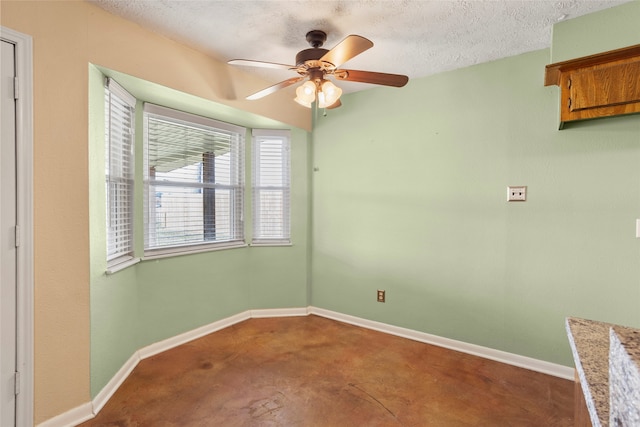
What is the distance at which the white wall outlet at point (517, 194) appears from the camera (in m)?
2.45

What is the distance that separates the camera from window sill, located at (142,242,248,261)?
268cm

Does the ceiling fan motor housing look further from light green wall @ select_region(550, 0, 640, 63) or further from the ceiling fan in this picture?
light green wall @ select_region(550, 0, 640, 63)

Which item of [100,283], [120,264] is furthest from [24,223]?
[120,264]

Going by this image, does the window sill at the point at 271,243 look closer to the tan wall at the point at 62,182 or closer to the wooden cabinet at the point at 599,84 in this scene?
the tan wall at the point at 62,182

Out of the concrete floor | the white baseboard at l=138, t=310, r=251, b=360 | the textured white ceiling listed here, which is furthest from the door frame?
the white baseboard at l=138, t=310, r=251, b=360

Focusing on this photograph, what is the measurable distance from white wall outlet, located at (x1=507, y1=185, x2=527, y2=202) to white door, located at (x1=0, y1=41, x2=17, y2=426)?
3.19m

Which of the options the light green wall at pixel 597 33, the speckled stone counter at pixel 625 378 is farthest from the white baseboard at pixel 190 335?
the light green wall at pixel 597 33

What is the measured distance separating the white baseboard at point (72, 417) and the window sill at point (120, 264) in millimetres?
784

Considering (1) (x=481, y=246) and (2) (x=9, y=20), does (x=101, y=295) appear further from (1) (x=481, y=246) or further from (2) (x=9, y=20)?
(1) (x=481, y=246)

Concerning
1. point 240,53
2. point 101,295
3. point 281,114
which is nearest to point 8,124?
point 101,295

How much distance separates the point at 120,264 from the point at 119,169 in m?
0.71

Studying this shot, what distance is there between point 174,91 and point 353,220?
201 cm

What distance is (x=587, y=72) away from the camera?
1.95m

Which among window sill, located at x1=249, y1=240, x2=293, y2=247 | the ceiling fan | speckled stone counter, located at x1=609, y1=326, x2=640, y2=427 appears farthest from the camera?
window sill, located at x1=249, y1=240, x2=293, y2=247
